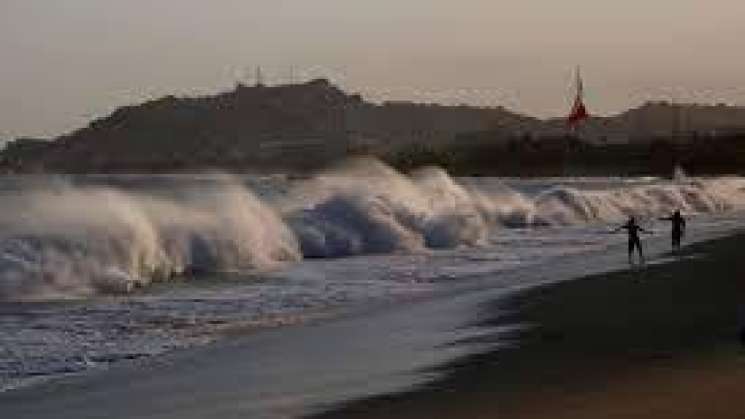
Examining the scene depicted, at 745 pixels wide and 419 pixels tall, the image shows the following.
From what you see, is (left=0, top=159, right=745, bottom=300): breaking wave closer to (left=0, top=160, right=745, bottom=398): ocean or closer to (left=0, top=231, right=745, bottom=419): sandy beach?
(left=0, top=160, right=745, bottom=398): ocean

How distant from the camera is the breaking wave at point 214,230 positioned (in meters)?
26.9

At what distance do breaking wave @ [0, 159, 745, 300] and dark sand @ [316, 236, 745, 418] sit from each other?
9.21m

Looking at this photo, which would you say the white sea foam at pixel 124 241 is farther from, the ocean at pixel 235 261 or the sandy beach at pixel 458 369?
the sandy beach at pixel 458 369

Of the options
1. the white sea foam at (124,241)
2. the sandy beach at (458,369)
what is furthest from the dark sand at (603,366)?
the white sea foam at (124,241)

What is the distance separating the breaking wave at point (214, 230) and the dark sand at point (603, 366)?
921 centimetres

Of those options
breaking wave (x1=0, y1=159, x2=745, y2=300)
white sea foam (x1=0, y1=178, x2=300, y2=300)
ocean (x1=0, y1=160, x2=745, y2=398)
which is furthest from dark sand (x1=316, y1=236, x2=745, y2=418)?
breaking wave (x1=0, y1=159, x2=745, y2=300)

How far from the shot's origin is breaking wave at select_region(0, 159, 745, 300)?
88.3 ft

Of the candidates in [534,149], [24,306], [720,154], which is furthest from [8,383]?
[534,149]

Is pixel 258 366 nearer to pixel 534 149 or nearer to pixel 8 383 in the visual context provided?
pixel 8 383

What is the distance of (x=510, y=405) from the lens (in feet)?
38.6

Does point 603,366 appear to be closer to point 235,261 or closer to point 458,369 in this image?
point 458,369

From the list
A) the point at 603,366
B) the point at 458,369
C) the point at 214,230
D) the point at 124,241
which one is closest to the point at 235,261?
the point at 124,241

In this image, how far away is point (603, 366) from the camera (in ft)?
44.4

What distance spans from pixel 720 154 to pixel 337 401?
565 feet
